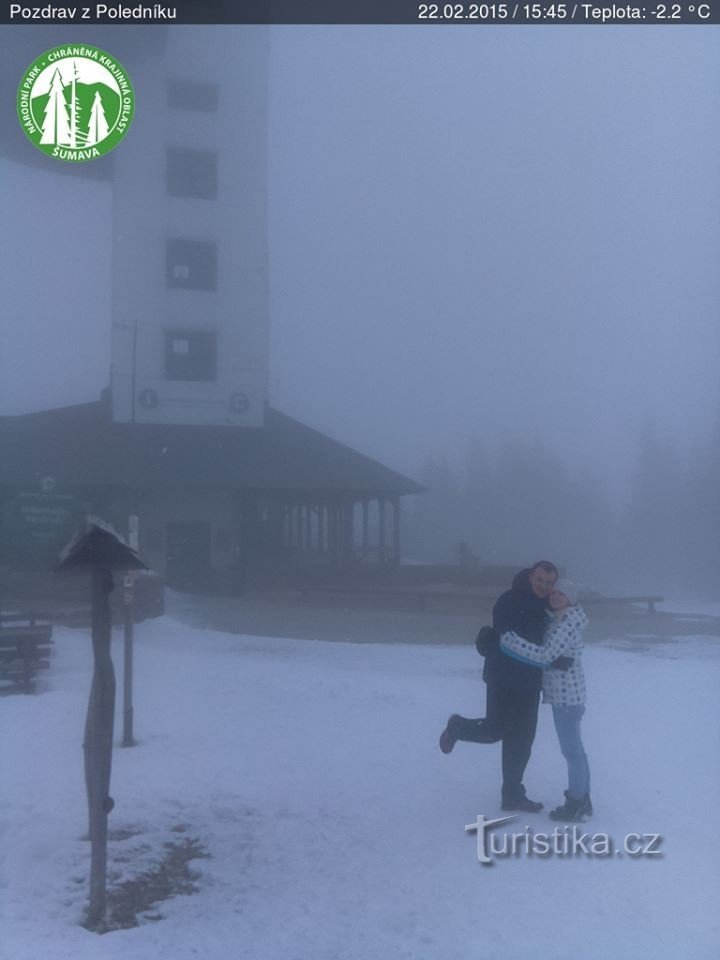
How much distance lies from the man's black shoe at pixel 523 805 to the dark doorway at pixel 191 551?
2.77 m

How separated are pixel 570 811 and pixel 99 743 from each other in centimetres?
229

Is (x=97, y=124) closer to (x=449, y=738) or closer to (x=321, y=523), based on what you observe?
(x=321, y=523)

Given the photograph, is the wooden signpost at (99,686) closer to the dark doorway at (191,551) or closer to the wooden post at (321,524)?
the wooden post at (321,524)

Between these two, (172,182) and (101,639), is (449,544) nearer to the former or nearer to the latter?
(101,639)

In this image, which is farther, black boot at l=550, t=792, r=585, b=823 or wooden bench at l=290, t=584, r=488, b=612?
wooden bench at l=290, t=584, r=488, b=612

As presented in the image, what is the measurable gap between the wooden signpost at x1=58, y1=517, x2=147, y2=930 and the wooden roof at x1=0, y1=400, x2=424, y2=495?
174 cm

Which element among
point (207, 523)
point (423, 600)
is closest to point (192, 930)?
point (423, 600)

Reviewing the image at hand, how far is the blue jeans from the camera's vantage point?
4.75 metres

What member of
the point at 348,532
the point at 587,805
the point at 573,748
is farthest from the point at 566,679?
the point at 348,532

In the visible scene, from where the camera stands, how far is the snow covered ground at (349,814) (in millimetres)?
3615

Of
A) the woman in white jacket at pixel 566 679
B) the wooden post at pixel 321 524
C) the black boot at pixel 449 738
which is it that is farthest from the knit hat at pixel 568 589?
the wooden post at pixel 321 524

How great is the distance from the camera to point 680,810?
4.61 metres

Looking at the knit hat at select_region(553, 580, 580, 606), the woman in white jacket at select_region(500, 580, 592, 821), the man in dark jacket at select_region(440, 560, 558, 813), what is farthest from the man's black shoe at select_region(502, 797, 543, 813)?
the knit hat at select_region(553, 580, 580, 606)

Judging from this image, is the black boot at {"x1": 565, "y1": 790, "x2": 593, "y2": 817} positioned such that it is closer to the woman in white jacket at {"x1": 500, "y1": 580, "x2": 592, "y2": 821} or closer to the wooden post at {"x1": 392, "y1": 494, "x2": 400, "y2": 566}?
the woman in white jacket at {"x1": 500, "y1": 580, "x2": 592, "y2": 821}
